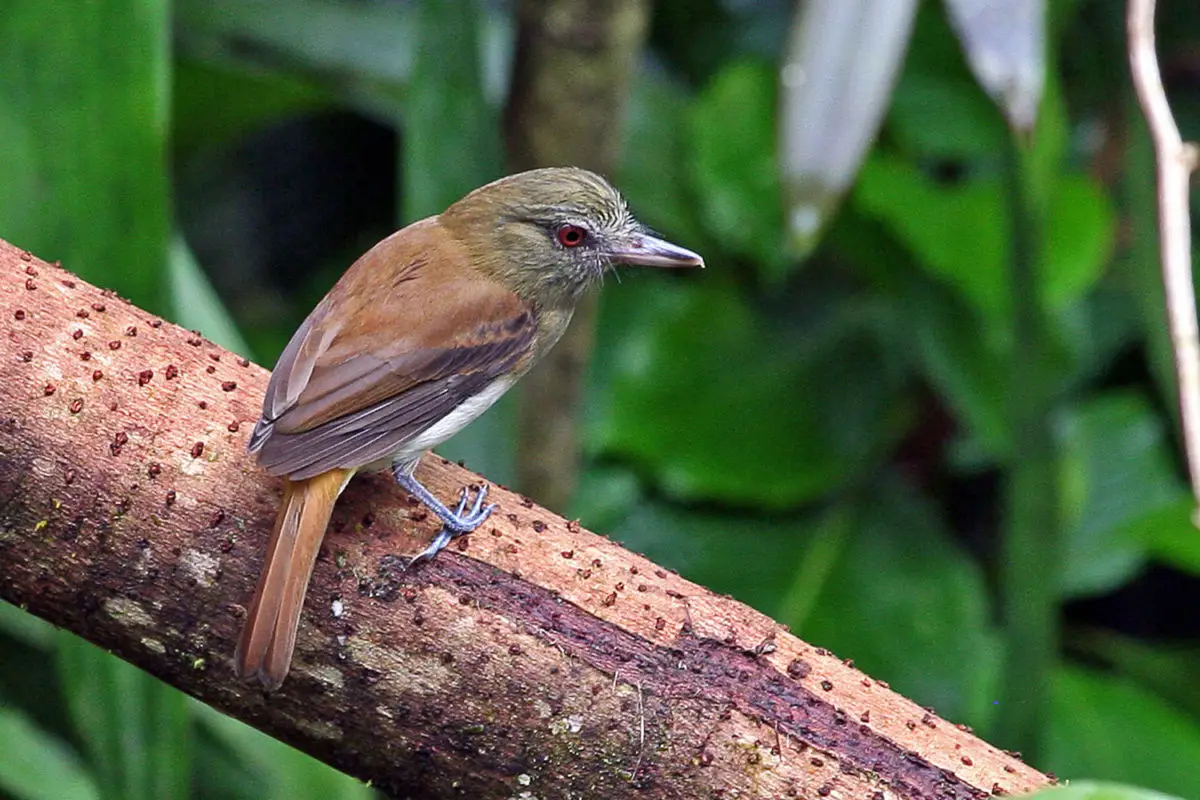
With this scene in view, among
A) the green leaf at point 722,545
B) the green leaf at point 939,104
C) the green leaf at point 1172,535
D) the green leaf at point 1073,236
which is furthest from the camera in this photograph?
the green leaf at point 939,104

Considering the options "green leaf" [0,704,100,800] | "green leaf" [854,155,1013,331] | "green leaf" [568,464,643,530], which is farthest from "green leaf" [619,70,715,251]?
"green leaf" [0,704,100,800]

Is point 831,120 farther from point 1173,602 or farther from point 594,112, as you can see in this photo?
point 1173,602

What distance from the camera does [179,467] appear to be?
1648mm

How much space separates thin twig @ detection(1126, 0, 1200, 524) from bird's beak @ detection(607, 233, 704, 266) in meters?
0.89

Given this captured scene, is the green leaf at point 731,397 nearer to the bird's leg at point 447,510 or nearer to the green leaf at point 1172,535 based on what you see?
the green leaf at point 1172,535

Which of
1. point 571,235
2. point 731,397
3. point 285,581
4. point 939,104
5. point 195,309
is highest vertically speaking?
point 939,104

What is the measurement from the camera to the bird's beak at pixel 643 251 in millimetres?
2322

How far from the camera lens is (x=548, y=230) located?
232 cm

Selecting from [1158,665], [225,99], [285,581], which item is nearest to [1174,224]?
[285,581]

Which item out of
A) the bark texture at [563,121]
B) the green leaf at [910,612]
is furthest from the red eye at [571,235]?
the green leaf at [910,612]

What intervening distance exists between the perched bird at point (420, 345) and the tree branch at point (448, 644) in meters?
0.07

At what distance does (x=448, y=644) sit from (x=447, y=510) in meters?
0.21

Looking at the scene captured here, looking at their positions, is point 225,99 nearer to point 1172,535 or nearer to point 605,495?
point 605,495

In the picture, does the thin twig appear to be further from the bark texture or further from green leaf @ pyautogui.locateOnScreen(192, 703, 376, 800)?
green leaf @ pyautogui.locateOnScreen(192, 703, 376, 800)
